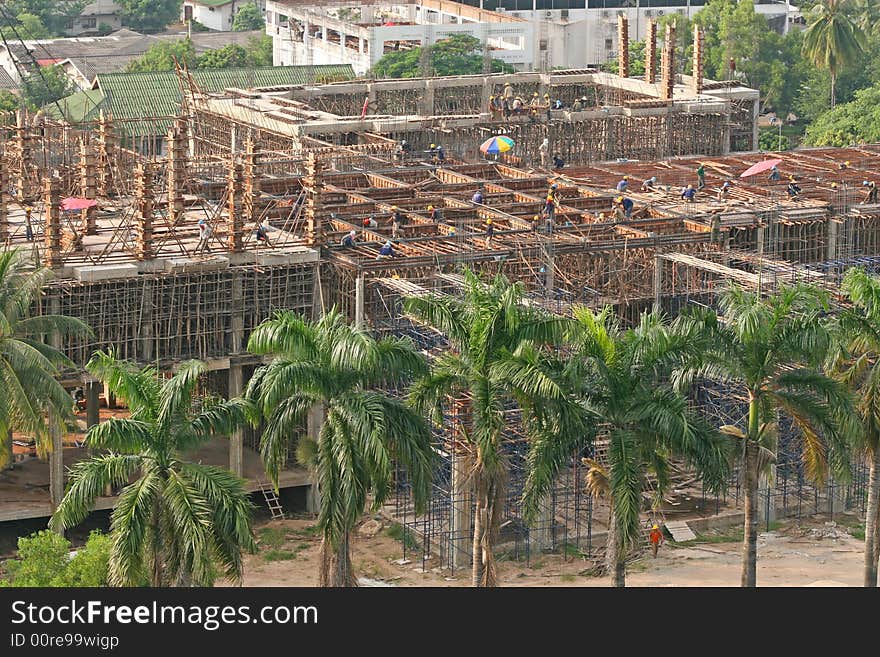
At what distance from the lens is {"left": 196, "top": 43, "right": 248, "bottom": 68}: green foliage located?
150250mm

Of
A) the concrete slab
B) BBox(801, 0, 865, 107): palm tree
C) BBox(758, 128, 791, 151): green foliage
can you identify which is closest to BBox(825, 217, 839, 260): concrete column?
the concrete slab

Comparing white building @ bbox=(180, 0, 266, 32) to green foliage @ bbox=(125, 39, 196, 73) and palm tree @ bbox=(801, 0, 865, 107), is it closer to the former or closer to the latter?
green foliage @ bbox=(125, 39, 196, 73)

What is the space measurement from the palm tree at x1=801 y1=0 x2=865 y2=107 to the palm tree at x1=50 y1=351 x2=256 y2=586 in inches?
3894

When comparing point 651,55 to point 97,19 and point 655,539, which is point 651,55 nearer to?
point 655,539

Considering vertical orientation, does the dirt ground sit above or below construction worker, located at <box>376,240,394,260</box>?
below

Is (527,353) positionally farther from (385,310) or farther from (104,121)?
(104,121)

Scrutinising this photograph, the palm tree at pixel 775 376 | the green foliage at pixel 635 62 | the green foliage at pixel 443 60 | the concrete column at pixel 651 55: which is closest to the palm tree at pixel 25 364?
the palm tree at pixel 775 376

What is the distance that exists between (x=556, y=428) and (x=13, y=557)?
2181cm

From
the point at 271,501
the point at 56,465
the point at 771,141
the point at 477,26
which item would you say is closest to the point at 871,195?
the point at 271,501

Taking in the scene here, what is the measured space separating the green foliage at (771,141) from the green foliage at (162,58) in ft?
140

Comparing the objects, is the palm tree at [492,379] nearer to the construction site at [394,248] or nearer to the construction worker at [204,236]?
the construction site at [394,248]

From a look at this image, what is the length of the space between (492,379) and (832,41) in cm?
9497

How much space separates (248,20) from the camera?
182 metres

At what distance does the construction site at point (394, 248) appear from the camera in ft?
208
